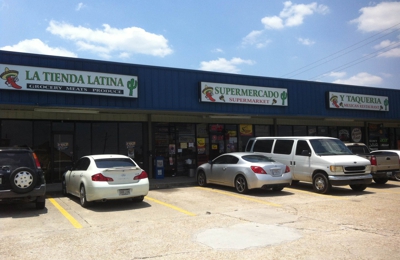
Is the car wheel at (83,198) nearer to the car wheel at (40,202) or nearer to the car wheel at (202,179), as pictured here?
the car wheel at (40,202)

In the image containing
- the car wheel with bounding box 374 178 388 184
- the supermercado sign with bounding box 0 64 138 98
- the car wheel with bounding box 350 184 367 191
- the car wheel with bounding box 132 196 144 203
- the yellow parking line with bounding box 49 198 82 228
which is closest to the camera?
the yellow parking line with bounding box 49 198 82 228

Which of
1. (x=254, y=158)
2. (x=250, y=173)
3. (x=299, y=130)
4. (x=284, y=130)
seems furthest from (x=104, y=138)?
(x=299, y=130)

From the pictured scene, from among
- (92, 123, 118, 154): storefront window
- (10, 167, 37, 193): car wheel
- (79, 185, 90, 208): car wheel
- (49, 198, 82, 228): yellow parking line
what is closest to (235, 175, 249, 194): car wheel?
(79, 185, 90, 208): car wheel

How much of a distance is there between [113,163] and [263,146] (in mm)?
7475

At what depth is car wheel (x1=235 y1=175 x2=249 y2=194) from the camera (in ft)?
39.4

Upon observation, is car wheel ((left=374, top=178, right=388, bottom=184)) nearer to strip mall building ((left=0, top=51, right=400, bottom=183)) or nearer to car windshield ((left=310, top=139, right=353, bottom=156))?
car windshield ((left=310, top=139, right=353, bottom=156))

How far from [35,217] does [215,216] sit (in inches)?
179

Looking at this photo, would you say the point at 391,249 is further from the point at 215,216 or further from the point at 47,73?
the point at 47,73

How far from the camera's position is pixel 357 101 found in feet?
69.6

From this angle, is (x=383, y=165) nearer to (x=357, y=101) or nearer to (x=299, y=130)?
(x=357, y=101)

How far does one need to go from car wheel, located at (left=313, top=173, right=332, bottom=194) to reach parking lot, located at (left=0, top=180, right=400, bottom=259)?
1.53 feet

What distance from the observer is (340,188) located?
13859mm

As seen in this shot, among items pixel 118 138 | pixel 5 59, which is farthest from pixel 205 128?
pixel 5 59

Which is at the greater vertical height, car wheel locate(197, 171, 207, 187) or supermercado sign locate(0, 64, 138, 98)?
supermercado sign locate(0, 64, 138, 98)
